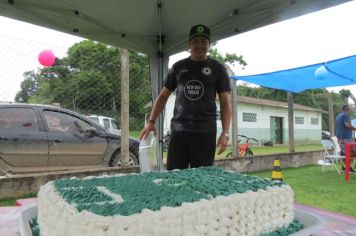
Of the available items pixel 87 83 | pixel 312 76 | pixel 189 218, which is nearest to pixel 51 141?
pixel 87 83

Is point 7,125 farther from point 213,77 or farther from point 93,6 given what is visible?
point 213,77

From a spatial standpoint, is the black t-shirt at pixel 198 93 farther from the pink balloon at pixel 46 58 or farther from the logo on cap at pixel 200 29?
the pink balloon at pixel 46 58

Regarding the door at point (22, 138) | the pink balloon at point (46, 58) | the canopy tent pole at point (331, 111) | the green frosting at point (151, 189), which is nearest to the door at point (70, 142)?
the door at point (22, 138)

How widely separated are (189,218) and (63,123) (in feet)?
14.9

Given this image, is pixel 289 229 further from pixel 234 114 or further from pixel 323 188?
pixel 234 114

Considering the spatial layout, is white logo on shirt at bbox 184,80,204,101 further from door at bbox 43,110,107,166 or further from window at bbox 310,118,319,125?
window at bbox 310,118,319,125

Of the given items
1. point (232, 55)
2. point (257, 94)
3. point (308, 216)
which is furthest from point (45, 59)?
point (232, 55)

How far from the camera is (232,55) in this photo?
26359 mm

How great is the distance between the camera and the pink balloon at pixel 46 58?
464 centimetres

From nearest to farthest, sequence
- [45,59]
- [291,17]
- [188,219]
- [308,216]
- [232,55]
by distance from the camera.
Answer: [188,219]
[308,216]
[291,17]
[45,59]
[232,55]

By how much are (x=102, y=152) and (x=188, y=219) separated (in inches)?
183

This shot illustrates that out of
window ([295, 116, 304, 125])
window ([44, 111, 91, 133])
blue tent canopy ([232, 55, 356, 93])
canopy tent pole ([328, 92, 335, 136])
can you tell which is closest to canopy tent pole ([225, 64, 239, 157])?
Answer: blue tent canopy ([232, 55, 356, 93])

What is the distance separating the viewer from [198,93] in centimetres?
243

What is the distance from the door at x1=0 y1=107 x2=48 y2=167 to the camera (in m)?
4.69
